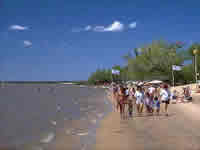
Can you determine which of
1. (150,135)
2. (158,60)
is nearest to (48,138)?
(150,135)

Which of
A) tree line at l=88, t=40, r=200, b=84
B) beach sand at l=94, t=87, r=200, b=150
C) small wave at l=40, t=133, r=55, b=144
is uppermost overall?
tree line at l=88, t=40, r=200, b=84

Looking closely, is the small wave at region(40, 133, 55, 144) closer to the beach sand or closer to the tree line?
the beach sand

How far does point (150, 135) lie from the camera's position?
32.4 feet

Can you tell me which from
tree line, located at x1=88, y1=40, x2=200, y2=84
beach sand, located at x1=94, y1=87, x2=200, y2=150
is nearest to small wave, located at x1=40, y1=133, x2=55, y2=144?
beach sand, located at x1=94, y1=87, x2=200, y2=150

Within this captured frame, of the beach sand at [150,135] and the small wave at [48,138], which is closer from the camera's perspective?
the beach sand at [150,135]

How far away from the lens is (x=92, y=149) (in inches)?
327

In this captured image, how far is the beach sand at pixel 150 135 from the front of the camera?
846cm

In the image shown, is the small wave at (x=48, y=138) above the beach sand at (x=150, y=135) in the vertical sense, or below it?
below

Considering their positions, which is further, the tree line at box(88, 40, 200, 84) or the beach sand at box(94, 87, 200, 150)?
the tree line at box(88, 40, 200, 84)

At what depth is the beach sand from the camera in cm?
846

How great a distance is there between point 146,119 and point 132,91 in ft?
17.1

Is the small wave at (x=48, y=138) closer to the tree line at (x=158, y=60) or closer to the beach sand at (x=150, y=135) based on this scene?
the beach sand at (x=150, y=135)

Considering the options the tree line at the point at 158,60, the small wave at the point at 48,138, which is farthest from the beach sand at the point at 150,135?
the tree line at the point at 158,60

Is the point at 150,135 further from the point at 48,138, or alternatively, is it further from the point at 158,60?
the point at 158,60
